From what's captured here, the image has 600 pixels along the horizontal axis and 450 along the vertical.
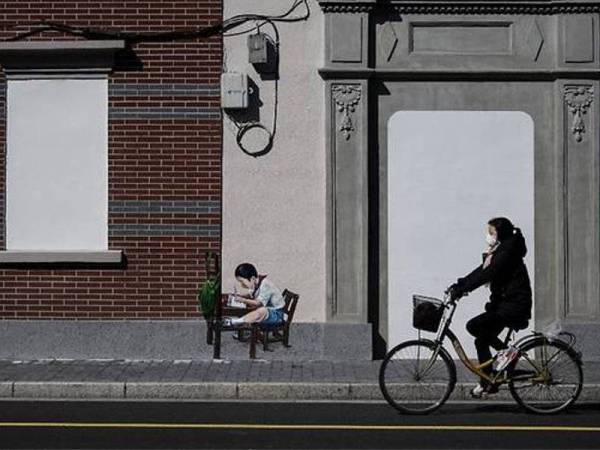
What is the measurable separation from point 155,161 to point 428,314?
4.80 metres

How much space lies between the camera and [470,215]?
15523 millimetres

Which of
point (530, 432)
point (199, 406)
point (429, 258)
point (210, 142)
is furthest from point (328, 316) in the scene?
point (530, 432)

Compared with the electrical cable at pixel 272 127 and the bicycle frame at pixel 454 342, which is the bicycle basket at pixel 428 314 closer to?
the bicycle frame at pixel 454 342

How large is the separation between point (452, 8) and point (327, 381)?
15.8 feet

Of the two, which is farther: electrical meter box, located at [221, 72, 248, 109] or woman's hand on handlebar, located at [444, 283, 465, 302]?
electrical meter box, located at [221, 72, 248, 109]

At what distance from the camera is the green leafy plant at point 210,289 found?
1532 cm

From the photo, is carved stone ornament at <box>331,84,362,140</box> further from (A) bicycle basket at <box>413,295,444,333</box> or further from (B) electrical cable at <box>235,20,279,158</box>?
(A) bicycle basket at <box>413,295,444,333</box>

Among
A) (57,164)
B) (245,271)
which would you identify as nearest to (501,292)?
(245,271)

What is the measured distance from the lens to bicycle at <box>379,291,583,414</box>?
1172cm

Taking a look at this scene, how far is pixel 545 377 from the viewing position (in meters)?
11.8

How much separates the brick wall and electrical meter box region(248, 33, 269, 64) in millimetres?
413

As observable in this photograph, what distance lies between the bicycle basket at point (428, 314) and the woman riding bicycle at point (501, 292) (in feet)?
0.59

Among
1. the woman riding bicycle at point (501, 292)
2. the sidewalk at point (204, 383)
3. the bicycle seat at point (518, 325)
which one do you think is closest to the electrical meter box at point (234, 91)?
the sidewalk at point (204, 383)

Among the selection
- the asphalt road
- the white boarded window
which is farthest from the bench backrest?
the asphalt road
